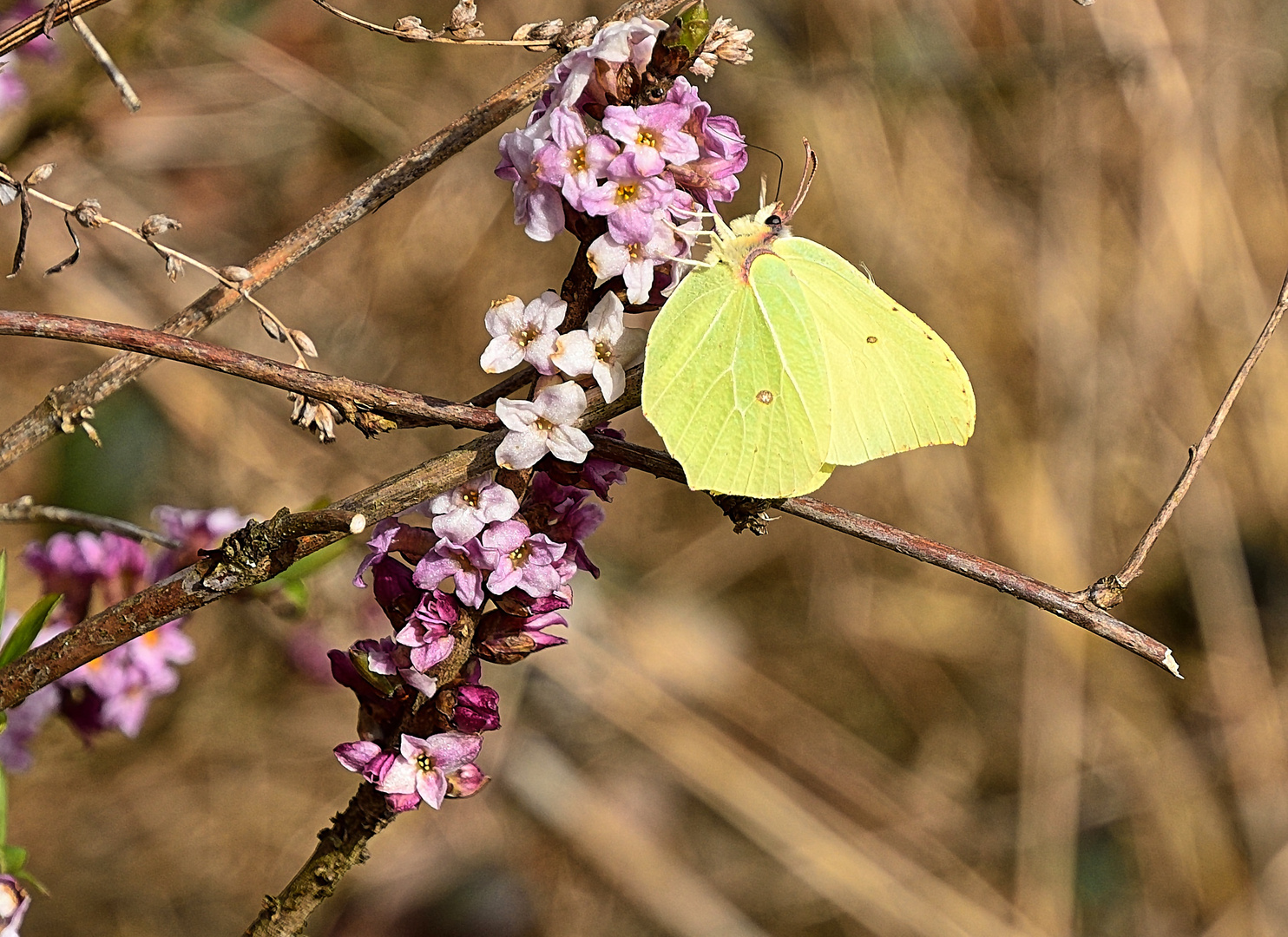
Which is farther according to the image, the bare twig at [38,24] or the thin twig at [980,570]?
the bare twig at [38,24]

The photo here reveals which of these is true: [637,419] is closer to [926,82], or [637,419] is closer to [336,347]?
[336,347]

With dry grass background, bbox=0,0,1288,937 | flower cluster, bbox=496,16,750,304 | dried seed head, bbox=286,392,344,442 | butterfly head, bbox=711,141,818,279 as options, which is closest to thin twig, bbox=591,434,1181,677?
flower cluster, bbox=496,16,750,304

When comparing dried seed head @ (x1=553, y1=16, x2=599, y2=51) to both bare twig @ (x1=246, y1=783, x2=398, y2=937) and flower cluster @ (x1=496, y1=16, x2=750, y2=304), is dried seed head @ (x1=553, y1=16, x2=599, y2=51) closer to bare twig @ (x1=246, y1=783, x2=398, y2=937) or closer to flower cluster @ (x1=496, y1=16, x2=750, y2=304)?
flower cluster @ (x1=496, y1=16, x2=750, y2=304)

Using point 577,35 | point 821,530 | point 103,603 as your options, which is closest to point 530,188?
point 577,35

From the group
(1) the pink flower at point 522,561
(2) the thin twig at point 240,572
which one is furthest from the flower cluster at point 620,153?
(1) the pink flower at point 522,561

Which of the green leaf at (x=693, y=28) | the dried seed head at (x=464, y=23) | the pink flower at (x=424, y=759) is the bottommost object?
the pink flower at (x=424, y=759)

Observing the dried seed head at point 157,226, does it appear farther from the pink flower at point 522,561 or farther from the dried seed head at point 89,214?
the pink flower at point 522,561

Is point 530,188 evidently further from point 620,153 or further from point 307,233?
point 307,233
